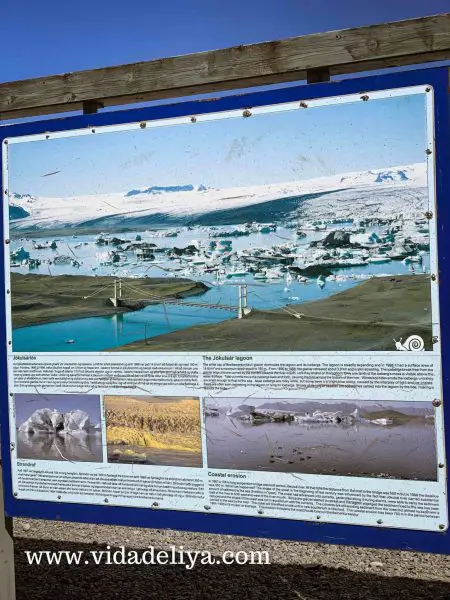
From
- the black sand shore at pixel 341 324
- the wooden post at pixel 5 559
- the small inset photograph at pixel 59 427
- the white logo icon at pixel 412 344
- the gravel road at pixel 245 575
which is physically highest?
the black sand shore at pixel 341 324

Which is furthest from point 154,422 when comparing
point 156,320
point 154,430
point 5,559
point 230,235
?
point 5,559

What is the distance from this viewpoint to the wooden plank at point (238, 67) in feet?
8.54

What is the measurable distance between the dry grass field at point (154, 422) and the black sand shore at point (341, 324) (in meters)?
0.27

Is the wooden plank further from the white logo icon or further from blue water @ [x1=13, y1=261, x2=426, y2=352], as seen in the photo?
the white logo icon

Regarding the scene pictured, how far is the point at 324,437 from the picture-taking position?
2.61 metres

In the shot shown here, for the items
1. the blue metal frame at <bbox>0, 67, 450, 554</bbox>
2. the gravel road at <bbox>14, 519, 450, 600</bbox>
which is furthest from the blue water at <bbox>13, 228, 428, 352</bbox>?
the gravel road at <bbox>14, 519, 450, 600</bbox>

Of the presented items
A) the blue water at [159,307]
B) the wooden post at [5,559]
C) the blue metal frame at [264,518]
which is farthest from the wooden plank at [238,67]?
the wooden post at [5,559]

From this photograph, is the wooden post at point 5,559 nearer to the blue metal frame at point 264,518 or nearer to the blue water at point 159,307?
the blue metal frame at point 264,518

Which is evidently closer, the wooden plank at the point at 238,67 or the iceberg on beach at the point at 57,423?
the wooden plank at the point at 238,67

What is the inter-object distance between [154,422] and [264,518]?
603mm

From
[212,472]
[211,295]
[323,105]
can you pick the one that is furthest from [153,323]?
[323,105]

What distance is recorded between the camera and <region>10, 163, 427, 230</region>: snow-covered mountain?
249 cm

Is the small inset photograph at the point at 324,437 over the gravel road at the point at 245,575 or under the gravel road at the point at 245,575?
over

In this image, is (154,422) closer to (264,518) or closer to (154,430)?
(154,430)
